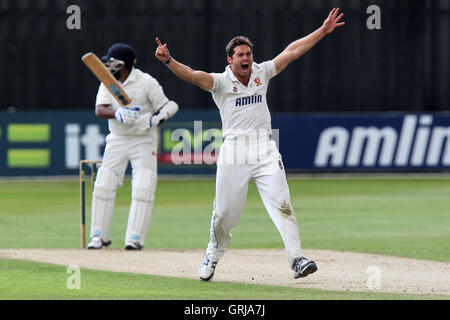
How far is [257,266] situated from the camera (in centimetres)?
1152

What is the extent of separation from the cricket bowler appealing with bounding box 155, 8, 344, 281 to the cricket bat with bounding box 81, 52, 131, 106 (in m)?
2.44

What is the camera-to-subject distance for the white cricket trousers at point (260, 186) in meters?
9.91

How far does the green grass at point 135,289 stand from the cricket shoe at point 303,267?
0.18 metres

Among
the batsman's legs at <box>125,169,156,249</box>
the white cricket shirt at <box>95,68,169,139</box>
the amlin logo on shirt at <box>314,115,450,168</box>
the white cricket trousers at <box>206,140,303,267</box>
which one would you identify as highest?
the white cricket shirt at <box>95,68,169,139</box>

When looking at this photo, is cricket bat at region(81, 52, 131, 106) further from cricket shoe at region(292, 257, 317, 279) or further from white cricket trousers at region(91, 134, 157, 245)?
cricket shoe at region(292, 257, 317, 279)

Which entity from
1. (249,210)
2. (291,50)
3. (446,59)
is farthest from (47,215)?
(446,59)

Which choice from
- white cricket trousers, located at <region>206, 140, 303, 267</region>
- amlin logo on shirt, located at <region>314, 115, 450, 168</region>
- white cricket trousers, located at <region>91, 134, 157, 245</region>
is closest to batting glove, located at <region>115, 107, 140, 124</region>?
white cricket trousers, located at <region>91, 134, 157, 245</region>

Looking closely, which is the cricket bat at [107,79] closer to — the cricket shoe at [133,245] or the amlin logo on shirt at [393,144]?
the cricket shoe at [133,245]

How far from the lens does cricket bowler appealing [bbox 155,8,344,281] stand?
32.5ft

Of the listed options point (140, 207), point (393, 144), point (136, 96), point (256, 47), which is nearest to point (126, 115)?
point (136, 96)

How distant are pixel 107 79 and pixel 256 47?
14199 millimetres

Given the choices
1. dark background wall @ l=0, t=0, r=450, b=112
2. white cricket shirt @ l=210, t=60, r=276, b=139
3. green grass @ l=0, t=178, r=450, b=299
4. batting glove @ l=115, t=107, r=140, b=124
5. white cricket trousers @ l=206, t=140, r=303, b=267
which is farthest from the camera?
dark background wall @ l=0, t=0, r=450, b=112

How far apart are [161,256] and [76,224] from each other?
4.50 meters
